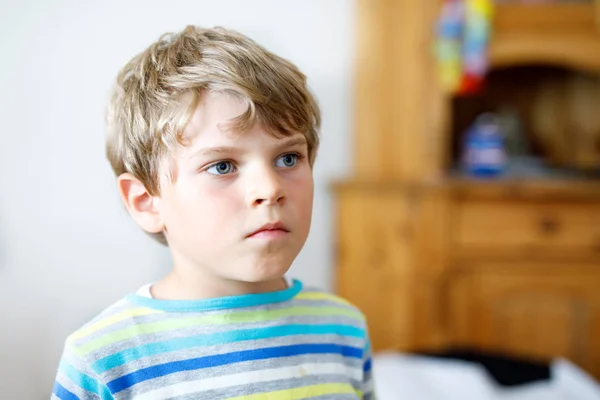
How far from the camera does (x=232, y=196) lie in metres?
0.57

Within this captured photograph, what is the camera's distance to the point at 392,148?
220 centimetres

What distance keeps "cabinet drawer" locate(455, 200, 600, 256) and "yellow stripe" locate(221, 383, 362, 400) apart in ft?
4.95

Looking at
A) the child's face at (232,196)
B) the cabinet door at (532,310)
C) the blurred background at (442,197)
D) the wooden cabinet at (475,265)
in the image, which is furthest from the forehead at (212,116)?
the cabinet door at (532,310)

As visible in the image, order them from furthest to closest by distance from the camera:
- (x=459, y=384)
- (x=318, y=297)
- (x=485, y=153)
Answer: (x=485, y=153) → (x=459, y=384) → (x=318, y=297)

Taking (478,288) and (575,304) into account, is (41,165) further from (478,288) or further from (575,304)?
(575,304)

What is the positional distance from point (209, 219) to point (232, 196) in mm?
29

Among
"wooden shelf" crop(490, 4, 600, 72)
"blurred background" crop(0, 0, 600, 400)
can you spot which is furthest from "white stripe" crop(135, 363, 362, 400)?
"wooden shelf" crop(490, 4, 600, 72)

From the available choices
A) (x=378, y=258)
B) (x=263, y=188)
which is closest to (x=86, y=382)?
(x=263, y=188)

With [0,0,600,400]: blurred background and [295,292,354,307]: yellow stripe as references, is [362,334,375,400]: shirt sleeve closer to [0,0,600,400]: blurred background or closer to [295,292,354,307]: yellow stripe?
[295,292,354,307]: yellow stripe

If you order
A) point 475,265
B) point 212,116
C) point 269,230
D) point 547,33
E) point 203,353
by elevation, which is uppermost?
point 547,33

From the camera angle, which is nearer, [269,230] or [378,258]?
[269,230]

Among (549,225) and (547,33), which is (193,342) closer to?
(549,225)

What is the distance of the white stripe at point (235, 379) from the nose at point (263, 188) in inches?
6.5

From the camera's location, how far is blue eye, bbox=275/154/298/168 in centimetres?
61
